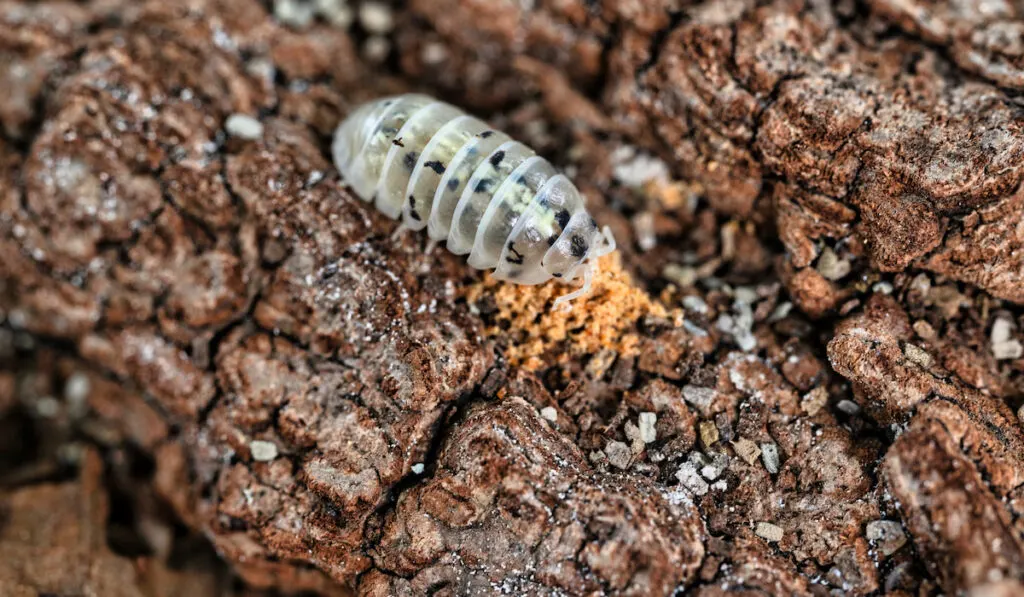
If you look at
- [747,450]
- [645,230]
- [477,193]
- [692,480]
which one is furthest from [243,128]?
[747,450]

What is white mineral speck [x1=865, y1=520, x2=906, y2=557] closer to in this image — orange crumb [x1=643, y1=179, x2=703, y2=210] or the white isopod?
the white isopod

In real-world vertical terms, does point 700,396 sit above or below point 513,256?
below

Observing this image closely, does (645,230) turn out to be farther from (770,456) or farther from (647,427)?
(770,456)

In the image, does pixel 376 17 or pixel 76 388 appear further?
pixel 376 17

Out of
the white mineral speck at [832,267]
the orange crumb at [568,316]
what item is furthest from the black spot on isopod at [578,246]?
the white mineral speck at [832,267]

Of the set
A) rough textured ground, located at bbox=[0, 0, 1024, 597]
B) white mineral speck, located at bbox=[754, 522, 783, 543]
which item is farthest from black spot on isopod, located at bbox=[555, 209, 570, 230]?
white mineral speck, located at bbox=[754, 522, 783, 543]

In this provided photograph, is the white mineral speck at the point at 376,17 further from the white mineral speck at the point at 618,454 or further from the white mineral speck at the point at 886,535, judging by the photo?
the white mineral speck at the point at 886,535
